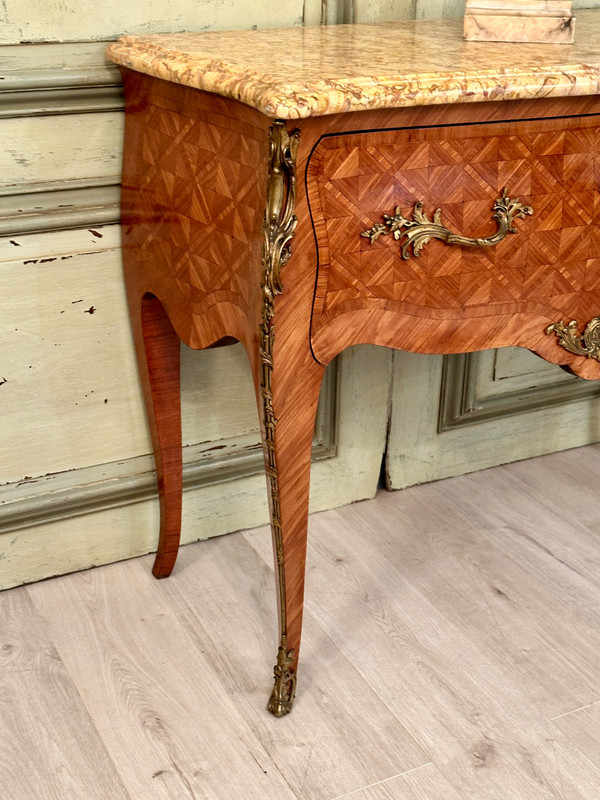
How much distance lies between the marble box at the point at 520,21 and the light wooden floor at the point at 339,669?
89 centimetres

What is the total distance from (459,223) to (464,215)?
12 mm

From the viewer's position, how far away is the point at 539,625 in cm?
156

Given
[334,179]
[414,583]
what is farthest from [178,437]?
[334,179]

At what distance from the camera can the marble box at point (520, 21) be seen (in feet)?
4.35

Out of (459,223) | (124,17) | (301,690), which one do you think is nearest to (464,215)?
(459,223)

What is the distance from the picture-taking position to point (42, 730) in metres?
1.34

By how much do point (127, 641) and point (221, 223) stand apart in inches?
27.8

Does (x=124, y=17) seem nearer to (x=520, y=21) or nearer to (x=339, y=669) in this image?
(x=520, y=21)

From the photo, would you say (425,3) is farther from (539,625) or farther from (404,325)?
(539,625)

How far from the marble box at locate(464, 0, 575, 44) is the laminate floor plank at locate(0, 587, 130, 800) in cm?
113

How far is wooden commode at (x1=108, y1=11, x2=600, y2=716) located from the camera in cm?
108

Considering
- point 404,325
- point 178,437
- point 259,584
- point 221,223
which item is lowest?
point 259,584

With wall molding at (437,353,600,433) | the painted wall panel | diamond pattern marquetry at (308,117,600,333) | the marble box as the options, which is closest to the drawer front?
diamond pattern marquetry at (308,117,600,333)

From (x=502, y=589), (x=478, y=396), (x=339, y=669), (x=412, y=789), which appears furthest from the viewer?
(x=478, y=396)
